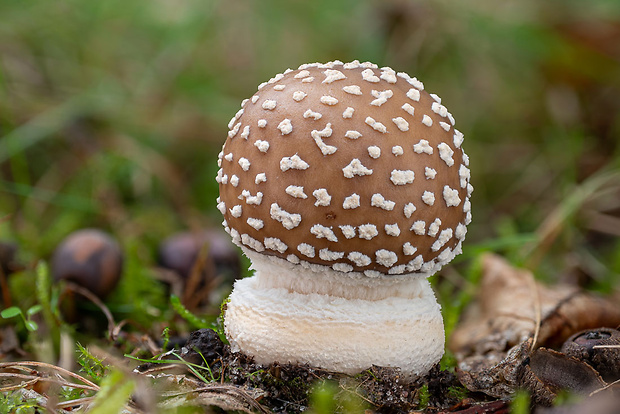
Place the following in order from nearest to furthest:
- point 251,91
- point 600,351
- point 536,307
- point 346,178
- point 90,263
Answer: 1. point 346,178
2. point 600,351
3. point 536,307
4. point 90,263
5. point 251,91

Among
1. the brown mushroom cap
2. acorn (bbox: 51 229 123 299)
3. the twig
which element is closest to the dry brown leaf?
the twig

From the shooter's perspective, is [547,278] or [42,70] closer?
[547,278]

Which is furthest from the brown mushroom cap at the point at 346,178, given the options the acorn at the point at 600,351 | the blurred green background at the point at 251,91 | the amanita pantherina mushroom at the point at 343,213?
the blurred green background at the point at 251,91

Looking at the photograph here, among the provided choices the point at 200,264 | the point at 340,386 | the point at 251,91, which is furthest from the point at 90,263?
the point at 251,91

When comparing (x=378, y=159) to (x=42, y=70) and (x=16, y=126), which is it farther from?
(x=42, y=70)

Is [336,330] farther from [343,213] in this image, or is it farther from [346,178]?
[346,178]

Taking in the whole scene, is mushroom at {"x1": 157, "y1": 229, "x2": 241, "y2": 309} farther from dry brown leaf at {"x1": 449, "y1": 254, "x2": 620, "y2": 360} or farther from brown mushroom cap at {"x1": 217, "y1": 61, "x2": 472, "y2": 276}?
dry brown leaf at {"x1": 449, "y1": 254, "x2": 620, "y2": 360}

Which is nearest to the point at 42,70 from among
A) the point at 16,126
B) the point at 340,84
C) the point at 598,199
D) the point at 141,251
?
the point at 16,126
